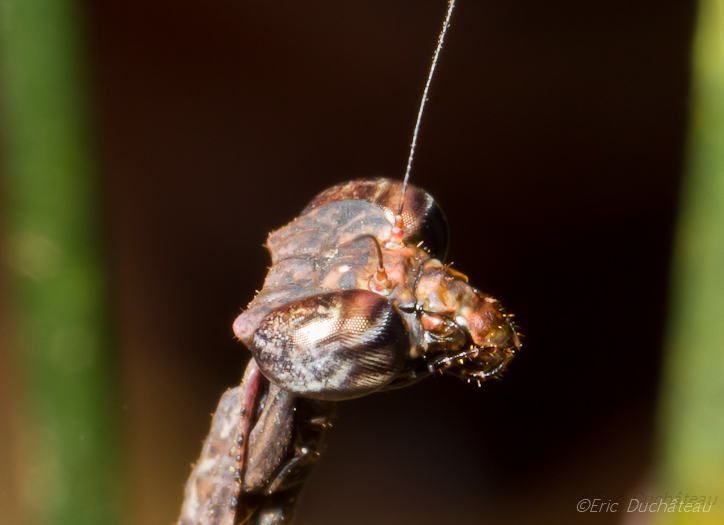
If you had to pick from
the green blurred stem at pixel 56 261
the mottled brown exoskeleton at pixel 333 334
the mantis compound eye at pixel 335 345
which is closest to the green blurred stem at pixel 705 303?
the mottled brown exoskeleton at pixel 333 334

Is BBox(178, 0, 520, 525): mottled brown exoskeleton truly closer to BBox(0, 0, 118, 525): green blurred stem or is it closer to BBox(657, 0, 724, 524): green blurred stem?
BBox(0, 0, 118, 525): green blurred stem

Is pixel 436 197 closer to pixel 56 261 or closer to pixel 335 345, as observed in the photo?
pixel 56 261

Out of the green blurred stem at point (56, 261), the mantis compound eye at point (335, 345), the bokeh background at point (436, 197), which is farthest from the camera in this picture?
the bokeh background at point (436, 197)

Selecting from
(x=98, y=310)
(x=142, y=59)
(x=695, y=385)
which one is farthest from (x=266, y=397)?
(x=142, y=59)

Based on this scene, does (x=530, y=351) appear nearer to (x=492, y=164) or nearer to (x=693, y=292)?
(x=492, y=164)

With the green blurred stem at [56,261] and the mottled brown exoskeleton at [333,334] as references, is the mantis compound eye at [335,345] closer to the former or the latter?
the mottled brown exoskeleton at [333,334]

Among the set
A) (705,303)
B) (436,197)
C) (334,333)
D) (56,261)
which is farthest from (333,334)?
(436,197)
